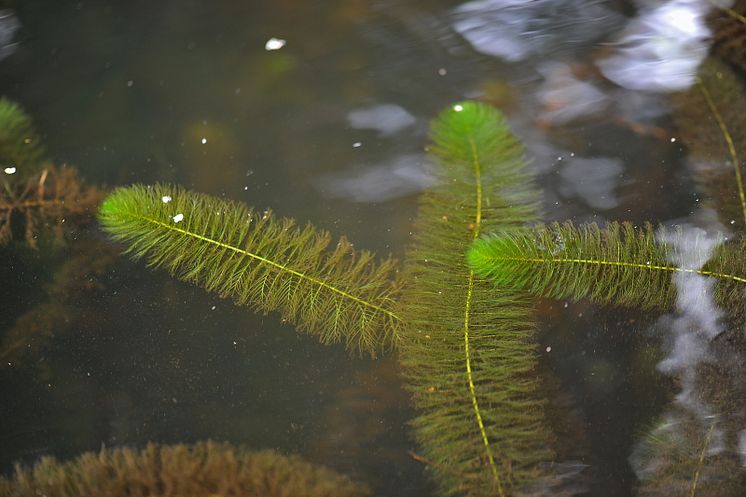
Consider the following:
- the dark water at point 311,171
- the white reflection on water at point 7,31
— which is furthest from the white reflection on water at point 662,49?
the white reflection on water at point 7,31

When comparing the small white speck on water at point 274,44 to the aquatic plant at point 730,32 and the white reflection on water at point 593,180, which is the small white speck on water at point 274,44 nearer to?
the white reflection on water at point 593,180

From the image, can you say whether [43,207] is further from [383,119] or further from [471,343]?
[471,343]

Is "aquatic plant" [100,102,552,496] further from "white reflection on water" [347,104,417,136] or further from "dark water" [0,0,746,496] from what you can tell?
"white reflection on water" [347,104,417,136]

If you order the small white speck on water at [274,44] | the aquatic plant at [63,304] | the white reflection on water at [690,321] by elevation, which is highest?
the small white speck on water at [274,44]

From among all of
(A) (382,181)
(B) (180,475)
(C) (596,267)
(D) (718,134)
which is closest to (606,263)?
(C) (596,267)

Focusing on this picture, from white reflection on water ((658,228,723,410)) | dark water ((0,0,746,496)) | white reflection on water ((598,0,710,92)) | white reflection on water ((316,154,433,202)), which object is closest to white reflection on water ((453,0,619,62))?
dark water ((0,0,746,496))

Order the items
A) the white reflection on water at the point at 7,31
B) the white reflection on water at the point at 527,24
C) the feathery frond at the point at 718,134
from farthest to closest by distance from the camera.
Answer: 1. the white reflection on water at the point at 7,31
2. the white reflection on water at the point at 527,24
3. the feathery frond at the point at 718,134
